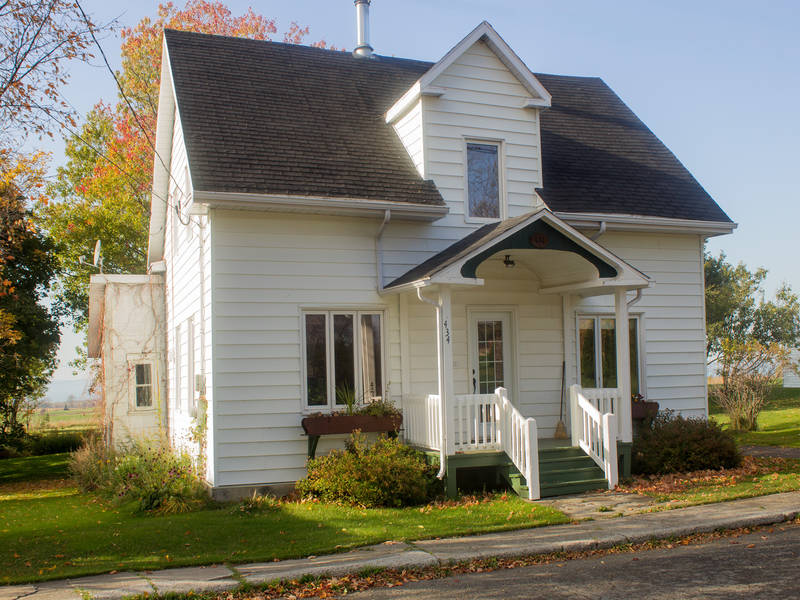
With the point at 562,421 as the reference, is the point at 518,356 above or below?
above

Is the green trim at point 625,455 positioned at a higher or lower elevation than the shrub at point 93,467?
→ higher

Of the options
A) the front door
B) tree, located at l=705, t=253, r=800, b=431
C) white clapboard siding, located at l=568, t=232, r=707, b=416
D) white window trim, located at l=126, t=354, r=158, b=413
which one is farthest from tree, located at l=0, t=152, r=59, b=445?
tree, located at l=705, t=253, r=800, b=431

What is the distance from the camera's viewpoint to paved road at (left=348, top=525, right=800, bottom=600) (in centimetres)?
636

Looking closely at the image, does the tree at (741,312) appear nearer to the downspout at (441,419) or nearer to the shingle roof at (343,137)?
the shingle roof at (343,137)

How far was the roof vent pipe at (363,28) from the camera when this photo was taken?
17.3 meters

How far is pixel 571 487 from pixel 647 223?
5568 mm

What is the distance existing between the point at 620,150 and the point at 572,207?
3258 mm

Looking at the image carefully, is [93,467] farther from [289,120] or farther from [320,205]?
[289,120]

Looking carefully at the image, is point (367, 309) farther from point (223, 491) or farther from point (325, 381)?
point (223, 491)

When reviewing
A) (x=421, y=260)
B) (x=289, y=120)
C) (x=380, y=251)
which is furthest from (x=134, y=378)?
(x=421, y=260)

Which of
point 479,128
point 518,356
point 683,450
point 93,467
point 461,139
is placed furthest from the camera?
point 93,467

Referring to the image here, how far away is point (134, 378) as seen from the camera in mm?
17203

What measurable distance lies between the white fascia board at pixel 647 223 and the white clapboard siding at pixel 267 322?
170 inches

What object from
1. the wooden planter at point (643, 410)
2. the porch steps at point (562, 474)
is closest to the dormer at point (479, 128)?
the wooden planter at point (643, 410)
